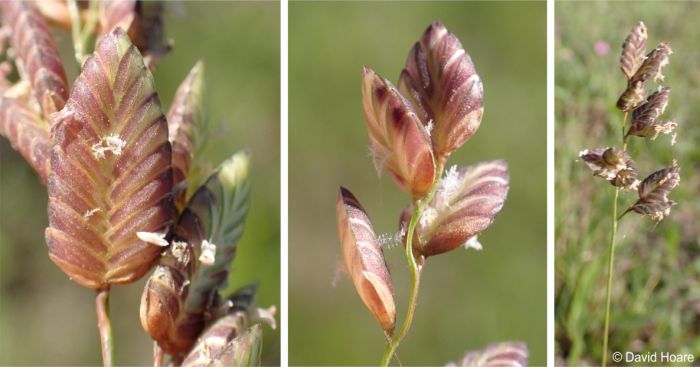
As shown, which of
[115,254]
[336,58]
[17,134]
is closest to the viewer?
[115,254]

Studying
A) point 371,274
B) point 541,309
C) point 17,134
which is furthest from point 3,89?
point 541,309

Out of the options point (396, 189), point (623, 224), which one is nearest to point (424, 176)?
point (396, 189)

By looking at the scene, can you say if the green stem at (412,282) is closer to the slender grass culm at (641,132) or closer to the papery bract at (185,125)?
the papery bract at (185,125)

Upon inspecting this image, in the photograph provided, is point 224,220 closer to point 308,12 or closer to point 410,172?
point 410,172

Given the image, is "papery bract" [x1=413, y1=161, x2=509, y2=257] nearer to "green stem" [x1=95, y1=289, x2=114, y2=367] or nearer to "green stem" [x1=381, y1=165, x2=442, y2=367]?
"green stem" [x1=381, y1=165, x2=442, y2=367]

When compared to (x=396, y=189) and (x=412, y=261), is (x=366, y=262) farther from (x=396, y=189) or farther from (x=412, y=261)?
(x=396, y=189)

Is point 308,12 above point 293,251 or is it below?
above

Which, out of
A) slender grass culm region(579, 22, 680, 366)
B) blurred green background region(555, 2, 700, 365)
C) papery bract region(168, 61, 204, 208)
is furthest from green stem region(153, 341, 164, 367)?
blurred green background region(555, 2, 700, 365)
